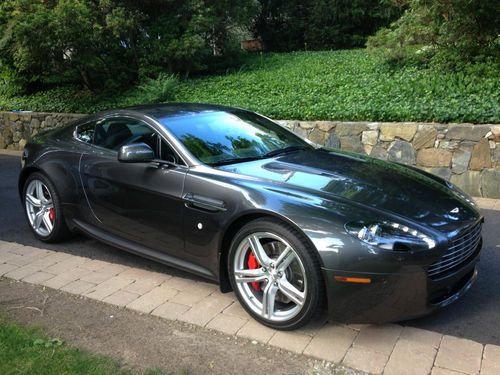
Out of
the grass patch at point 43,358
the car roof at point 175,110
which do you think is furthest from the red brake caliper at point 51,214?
the grass patch at point 43,358

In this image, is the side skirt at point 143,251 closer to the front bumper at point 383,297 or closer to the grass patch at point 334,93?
the front bumper at point 383,297

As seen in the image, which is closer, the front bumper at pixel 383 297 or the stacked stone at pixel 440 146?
the front bumper at pixel 383 297

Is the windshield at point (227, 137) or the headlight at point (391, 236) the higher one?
the windshield at point (227, 137)

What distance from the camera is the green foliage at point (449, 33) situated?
27.6 ft

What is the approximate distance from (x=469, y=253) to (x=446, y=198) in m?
0.42

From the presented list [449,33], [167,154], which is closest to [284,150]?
[167,154]

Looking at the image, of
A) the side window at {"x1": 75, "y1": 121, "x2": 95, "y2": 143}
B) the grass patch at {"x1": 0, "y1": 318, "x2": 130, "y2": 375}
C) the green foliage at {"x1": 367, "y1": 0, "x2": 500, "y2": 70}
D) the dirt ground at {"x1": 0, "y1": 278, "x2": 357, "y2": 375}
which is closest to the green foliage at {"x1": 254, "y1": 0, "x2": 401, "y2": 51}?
the green foliage at {"x1": 367, "y1": 0, "x2": 500, "y2": 70}

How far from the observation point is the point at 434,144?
6.93 meters

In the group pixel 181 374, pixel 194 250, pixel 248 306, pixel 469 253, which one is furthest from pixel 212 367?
pixel 469 253

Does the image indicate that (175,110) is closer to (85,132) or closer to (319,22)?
(85,132)

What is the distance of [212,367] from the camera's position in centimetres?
294

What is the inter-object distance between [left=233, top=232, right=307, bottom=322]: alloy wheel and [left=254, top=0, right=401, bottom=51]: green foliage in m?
14.3

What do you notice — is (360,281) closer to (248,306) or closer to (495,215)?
(248,306)

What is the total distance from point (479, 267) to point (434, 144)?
305 cm
